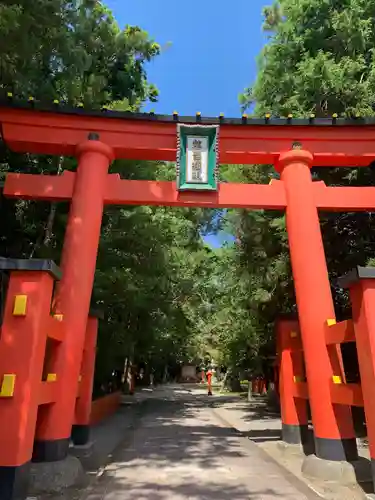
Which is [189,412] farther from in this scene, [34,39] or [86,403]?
[34,39]

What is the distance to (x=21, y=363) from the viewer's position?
5125mm

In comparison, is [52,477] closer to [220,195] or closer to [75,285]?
[75,285]

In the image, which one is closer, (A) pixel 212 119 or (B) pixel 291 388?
(A) pixel 212 119

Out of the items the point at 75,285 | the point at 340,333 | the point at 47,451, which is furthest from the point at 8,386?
the point at 340,333

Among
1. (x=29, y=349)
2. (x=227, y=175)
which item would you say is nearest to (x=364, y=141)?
(x=227, y=175)

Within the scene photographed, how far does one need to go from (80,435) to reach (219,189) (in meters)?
5.60

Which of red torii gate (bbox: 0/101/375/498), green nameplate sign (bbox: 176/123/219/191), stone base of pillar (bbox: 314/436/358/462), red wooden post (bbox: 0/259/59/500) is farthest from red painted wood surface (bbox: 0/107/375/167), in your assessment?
stone base of pillar (bbox: 314/436/358/462)

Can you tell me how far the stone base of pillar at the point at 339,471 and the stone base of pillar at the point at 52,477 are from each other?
3.44 metres

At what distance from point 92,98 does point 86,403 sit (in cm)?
695

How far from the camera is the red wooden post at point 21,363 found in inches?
191

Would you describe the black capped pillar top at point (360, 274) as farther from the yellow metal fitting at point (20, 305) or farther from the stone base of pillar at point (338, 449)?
the yellow metal fitting at point (20, 305)

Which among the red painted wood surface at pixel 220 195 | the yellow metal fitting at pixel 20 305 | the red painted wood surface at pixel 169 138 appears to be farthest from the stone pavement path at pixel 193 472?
the red painted wood surface at pixel 169 138

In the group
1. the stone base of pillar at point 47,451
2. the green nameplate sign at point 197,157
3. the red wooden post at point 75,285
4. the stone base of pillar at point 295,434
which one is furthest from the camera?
the stone base of pillar at point 295,434

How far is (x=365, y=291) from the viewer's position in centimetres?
533
